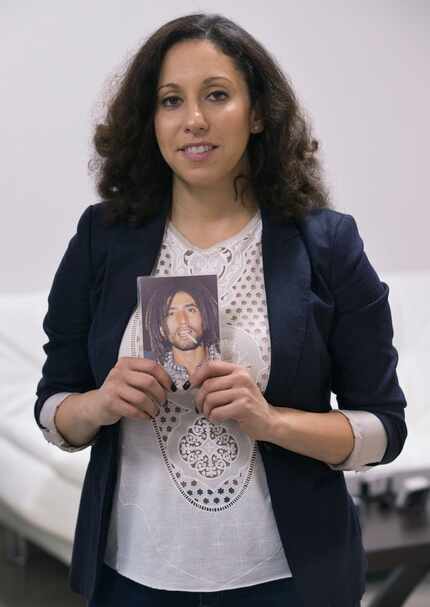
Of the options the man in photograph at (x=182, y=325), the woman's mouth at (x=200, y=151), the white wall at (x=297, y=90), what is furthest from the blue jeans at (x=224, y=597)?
the white wall at (x=297, y=90)

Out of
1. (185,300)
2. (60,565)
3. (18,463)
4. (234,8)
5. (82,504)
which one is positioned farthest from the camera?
(234,8)

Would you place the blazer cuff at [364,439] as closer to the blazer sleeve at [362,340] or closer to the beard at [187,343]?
the blazer sleeve at [362,340]

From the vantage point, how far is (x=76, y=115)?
12.4 feet

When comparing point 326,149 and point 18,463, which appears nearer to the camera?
point 18,463

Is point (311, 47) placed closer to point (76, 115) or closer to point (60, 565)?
point (76, 115)

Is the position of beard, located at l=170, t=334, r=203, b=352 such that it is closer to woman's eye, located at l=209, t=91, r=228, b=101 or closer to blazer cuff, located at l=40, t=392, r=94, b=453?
blazer cuff, located at l=40, t=392, r=94, b=453

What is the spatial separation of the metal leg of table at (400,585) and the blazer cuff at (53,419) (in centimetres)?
158

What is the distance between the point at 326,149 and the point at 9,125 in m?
1.39

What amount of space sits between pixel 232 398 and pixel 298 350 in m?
0.12

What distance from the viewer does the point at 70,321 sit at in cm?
143

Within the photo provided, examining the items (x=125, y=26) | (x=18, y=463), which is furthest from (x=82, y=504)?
(x=125, y=26)

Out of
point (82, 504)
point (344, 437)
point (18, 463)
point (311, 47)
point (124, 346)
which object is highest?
point (311, 47)

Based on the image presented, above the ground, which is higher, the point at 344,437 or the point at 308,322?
the point at 308,322

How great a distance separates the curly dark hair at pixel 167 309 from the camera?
1.31 metres
